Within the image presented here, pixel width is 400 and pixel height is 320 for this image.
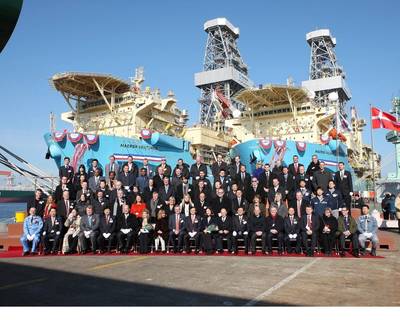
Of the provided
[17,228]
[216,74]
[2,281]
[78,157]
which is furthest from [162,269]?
[216,74]

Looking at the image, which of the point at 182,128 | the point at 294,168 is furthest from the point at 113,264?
the point at 182,128

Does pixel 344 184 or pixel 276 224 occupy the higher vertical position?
pixel 344 184

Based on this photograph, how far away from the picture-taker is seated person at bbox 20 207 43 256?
30.3ft

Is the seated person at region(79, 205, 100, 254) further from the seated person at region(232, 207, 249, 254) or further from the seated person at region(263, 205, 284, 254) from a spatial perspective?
the seated person at region(263, 205, 284, 254)

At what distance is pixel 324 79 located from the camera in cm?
6788

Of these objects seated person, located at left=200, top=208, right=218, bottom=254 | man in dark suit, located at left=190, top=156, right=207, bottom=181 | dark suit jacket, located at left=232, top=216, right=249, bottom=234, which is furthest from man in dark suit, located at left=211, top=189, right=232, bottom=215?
man in dark suit, located at left=190, top=156, right=207, bottom=181

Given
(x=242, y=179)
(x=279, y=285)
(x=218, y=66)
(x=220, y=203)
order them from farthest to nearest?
(x=218, y=66) < (x=242, y=179) < (x=220, y=203) < (x=279, y=285)

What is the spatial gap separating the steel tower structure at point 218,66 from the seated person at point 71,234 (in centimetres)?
5474

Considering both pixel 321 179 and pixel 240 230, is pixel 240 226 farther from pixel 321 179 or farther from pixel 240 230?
pixel 321 179

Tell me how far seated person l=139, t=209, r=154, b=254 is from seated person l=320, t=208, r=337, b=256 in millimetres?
4205

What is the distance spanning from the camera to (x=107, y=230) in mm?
9422

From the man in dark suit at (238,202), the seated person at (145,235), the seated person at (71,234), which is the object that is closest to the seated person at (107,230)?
the seated person at (71,234)

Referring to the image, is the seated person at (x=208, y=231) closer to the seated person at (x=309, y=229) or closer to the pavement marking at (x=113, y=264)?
the pavement marking at (x=113, y=264)

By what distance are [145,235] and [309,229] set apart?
4013 millimetres
